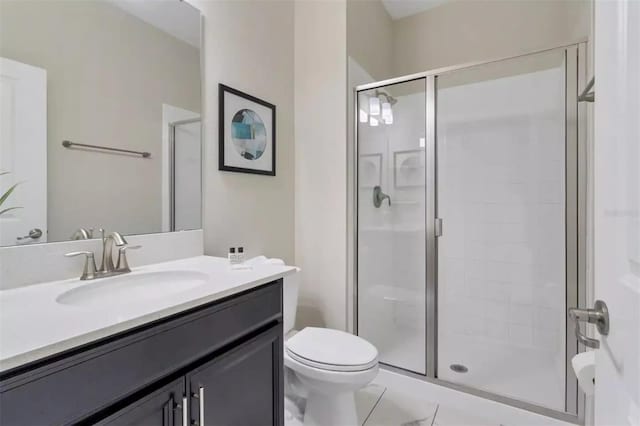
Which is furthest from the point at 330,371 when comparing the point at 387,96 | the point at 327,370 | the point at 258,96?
the point at 387,96

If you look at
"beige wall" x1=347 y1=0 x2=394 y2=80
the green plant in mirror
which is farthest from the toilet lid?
"beige wall" x1=347 y1=0 x2=394 y2=80

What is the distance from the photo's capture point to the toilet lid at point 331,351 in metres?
1.34

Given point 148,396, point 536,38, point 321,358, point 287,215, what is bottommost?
point 321,358

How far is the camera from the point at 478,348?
223 cm

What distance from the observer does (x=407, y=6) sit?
2.59m

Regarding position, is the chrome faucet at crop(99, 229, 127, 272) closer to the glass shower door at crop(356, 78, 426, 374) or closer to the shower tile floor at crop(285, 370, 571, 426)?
the shower tile floor at crop(285, 370, 571, 426)

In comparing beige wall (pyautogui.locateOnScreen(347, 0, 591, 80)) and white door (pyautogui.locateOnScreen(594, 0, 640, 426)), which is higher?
beige wall (pyautogui.locateOnScreen(347, 0, 591, 80))

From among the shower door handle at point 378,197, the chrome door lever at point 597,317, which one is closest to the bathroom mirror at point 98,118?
the shower door handle at point 378,197

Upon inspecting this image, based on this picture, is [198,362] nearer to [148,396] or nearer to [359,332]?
[148,396]

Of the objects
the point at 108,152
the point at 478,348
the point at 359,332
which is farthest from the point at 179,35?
the point at 478,348

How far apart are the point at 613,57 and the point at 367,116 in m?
1.73

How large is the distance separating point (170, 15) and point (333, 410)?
1.91m

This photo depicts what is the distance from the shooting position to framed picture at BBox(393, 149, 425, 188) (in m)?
2.14

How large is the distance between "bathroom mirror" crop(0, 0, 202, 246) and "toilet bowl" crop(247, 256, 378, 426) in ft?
2.28
